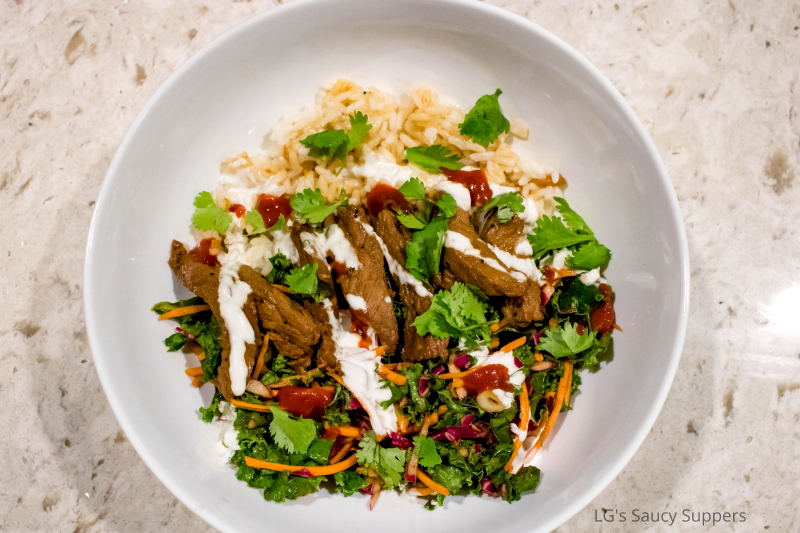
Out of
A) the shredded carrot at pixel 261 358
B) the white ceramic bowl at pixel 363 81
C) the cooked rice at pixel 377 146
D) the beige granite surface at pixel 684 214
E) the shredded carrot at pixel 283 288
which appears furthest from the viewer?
the beige granite surface at pixel 684 214

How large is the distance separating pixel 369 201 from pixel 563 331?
3.87ft

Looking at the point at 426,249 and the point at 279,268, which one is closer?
the point at 426,249

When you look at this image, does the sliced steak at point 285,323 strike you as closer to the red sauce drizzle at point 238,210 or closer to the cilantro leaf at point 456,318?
the red sauce drizzle at point 238,210

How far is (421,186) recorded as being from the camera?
2.47 m

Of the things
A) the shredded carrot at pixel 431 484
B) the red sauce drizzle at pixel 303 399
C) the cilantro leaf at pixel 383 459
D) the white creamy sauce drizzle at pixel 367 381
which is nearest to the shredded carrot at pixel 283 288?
the white creamy sauce drizzle at pixel 367 381

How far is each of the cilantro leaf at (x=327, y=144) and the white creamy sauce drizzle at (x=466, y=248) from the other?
29.2 inches

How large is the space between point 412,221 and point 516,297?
2.07 ft

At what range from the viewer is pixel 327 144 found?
256 cm

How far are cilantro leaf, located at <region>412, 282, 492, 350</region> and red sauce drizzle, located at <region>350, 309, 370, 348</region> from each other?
10.0 inches

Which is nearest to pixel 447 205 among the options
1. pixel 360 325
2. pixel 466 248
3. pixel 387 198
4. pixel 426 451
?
pixel 466 248

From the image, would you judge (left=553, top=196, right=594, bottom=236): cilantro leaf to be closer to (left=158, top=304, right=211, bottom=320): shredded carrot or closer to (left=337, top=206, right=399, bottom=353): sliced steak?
(left=337, top=206, right=399, bottom=353): sliced steak

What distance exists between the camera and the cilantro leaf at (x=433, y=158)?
8.53 feet

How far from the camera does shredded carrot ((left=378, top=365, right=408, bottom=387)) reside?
2.39m

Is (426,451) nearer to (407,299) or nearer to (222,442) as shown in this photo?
(407,299)
